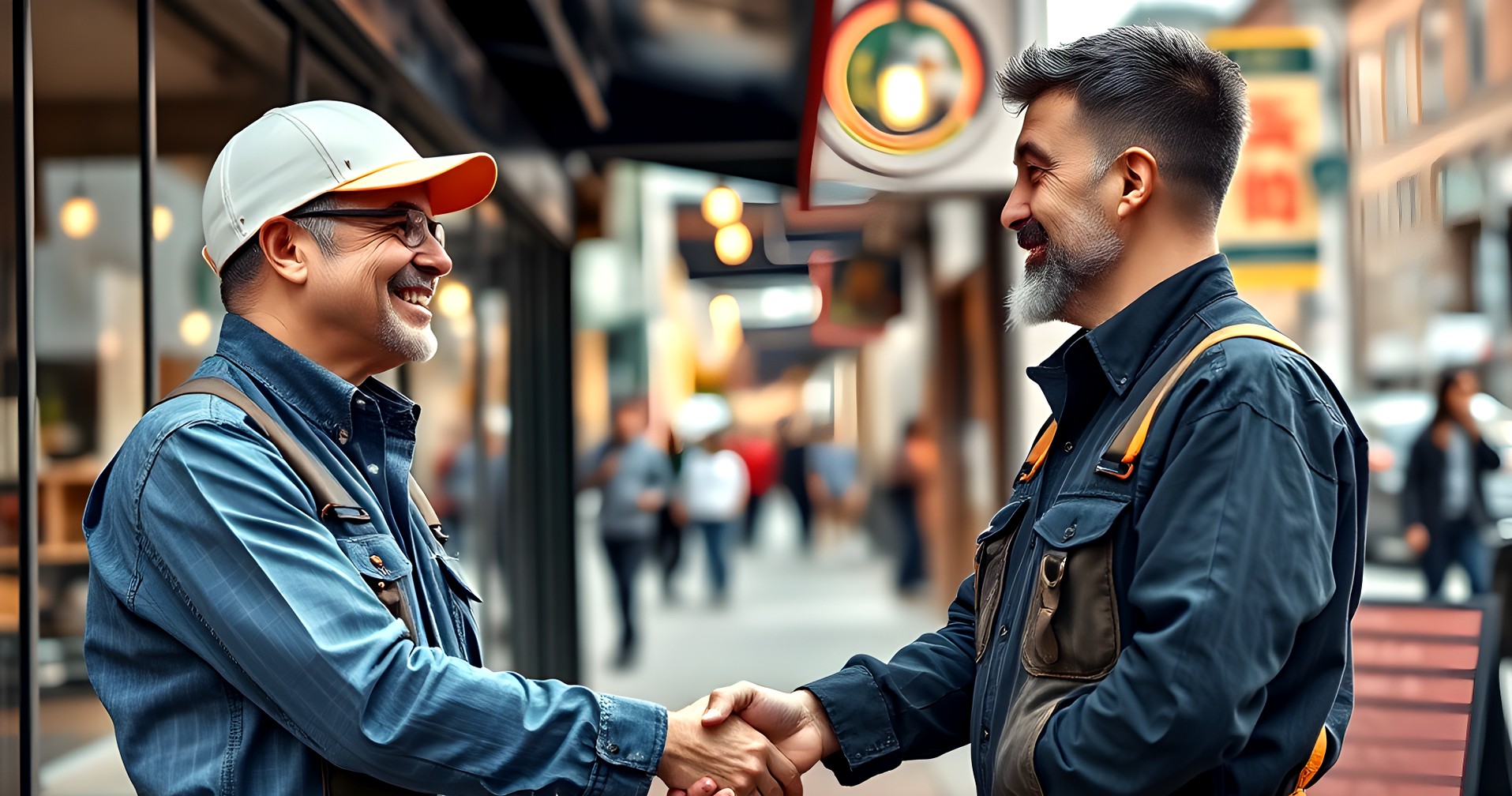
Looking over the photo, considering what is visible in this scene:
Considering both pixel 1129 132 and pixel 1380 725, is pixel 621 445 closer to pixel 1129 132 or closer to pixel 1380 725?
pixel 1380 725

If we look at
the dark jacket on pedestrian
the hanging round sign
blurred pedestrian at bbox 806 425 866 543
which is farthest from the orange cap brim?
blurred pedestrian at bbox 806 425 866 543

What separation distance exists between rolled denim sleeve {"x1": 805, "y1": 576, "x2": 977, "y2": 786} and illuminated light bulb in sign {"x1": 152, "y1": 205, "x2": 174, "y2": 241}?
6.62ft

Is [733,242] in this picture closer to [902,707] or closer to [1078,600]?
[902,707]

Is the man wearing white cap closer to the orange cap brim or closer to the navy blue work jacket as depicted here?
the orange cap brim

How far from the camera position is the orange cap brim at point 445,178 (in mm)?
2064

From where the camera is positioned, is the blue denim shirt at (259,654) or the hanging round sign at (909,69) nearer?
the blue denim shirt at (259,654)

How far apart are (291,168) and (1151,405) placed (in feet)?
4.67

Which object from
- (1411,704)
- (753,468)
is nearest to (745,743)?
(1411,704)

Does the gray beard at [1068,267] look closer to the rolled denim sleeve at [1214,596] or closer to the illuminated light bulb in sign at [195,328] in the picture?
the rolled denim sleeve at [1214,596]

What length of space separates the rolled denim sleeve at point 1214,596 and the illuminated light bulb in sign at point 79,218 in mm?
3000

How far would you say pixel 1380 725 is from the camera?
10.9 ft

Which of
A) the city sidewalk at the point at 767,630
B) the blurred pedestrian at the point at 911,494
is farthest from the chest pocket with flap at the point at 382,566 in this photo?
the blurred pedestrian at the point at 911,494

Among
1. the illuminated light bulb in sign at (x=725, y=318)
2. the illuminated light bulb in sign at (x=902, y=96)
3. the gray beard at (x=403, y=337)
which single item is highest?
the illuminated light bulb in sign at (x=725, y=318)

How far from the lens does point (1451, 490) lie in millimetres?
8336
